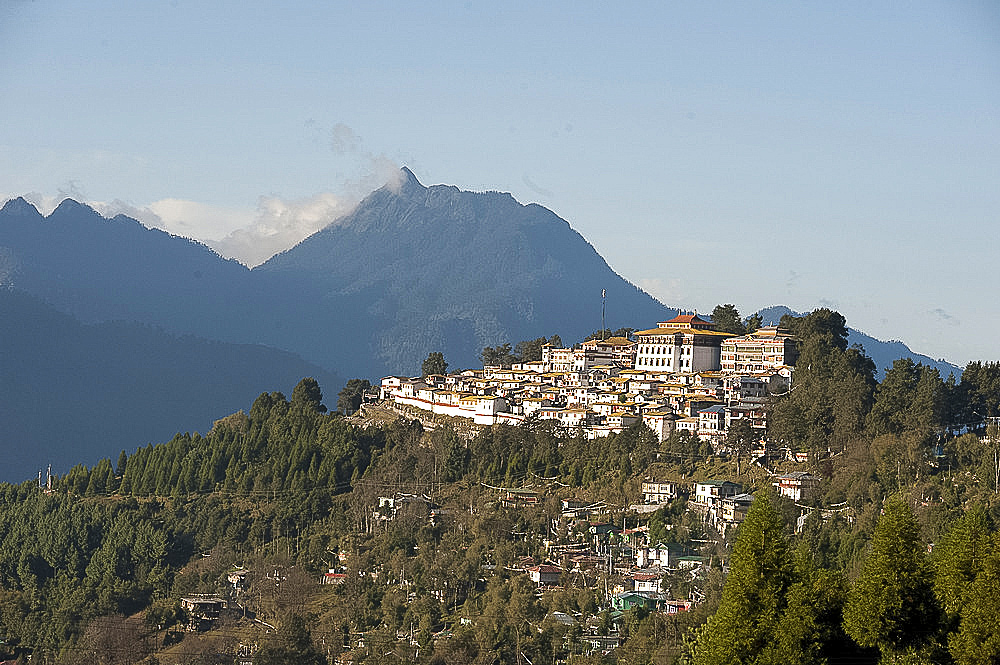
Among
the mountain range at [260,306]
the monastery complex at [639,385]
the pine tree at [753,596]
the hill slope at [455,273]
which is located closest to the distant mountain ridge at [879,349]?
the mountain range at [260,306]

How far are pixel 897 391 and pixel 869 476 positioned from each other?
8.98 feet

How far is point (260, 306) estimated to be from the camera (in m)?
142

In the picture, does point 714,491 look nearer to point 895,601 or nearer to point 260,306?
point 895,601

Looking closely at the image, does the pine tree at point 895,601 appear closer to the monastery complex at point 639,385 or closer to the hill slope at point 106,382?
the monastery complex at point 639,385

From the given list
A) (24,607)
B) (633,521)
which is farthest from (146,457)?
(633,521)

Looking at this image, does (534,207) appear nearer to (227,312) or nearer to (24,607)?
(227,312)

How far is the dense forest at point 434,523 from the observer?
96.2ft

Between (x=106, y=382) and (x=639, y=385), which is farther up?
(x=106, y=382)

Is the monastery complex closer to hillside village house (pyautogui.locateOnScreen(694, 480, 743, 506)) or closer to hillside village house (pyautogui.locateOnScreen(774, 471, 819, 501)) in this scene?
hillside village house (pyautogui.locateOnScreen(694, 480, 743, 506))

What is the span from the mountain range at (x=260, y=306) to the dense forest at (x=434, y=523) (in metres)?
56.0

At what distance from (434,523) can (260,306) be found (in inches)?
4299

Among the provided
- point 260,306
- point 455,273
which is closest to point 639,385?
point 455,273

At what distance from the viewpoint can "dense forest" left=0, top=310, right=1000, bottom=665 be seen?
2933 cm

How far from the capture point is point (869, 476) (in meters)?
31.2
